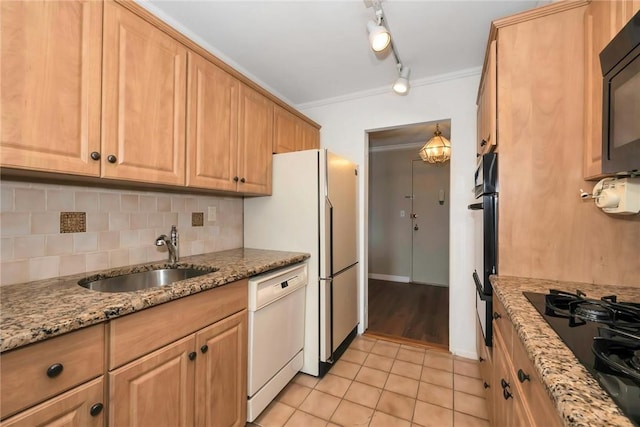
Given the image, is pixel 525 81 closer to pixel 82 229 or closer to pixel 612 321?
pixel 612 321

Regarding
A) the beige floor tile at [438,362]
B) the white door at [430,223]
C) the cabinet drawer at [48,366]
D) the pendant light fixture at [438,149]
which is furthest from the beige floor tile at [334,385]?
the white door at [430,223]

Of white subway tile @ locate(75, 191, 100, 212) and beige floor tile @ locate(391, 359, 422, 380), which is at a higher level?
white subway tile @ locate(75, 191, 100, 212)

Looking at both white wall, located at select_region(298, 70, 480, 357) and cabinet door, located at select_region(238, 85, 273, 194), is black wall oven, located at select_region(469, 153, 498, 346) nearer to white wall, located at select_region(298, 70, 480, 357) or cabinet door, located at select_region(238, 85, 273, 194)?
white wall, located at select_region(298, 70, 480, 357)

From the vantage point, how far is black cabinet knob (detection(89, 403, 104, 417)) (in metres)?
0.82

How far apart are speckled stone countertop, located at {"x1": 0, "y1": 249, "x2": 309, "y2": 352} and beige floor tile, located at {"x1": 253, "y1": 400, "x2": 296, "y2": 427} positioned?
858 millimetres

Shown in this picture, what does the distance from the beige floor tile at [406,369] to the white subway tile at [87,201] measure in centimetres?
219

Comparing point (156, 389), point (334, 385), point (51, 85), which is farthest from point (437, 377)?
point (51, 85)

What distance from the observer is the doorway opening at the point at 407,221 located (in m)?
4.05

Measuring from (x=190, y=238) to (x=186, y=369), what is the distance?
97 cm

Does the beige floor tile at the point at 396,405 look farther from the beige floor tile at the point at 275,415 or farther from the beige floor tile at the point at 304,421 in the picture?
the beige floor tile at the point at 275,415

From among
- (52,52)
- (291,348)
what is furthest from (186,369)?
(52,52)

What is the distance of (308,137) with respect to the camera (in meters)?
2.63

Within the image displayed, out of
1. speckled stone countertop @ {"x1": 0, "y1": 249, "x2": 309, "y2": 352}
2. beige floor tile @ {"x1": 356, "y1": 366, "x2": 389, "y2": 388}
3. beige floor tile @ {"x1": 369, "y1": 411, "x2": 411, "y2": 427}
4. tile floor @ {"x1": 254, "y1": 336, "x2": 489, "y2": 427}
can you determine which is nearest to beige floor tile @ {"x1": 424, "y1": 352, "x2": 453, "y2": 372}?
tile floor @ {"x1": 254, "y1": 336, "x2": 489, "y2": 427}

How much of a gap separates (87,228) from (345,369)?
74.9 inches
